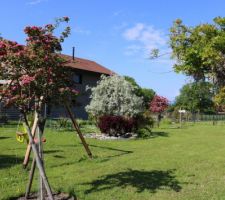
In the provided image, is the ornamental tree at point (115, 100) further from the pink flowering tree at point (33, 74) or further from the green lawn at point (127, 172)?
the pink flowering tree at point (33, 74)

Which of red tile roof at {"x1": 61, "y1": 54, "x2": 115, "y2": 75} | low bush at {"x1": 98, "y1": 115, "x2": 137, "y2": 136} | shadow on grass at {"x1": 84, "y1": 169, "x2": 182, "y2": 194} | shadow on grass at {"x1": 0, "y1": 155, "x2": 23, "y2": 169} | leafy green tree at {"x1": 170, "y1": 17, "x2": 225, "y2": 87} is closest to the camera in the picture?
leafy green tree at {"x1": 170, "y1": 17, "x2": 225, "y2": 87}

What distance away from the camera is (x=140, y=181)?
9.07 metres

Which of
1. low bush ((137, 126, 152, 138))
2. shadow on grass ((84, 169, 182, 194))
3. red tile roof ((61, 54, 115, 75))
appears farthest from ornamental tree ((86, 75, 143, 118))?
red tile roof ((61, 54, 115, 75))

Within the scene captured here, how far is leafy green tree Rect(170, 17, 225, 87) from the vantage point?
21.6 feet

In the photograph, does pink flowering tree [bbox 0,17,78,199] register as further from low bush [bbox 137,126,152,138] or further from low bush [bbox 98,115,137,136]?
low bush [bbox 137,126,152,138]

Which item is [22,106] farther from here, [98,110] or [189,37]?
[98,110]

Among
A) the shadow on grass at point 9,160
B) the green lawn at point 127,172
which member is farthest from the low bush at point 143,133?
the shadow on grass at point 9,160

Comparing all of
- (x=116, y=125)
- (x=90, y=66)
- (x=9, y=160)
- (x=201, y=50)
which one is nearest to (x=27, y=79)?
(x=201, y=50)

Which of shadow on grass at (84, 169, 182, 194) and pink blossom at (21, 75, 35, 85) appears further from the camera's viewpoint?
shadow on grass at (84, 169, 182, 194)

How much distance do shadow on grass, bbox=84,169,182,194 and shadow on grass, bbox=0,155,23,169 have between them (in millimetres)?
2836

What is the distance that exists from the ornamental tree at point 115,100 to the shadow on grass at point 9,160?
33.4 ft

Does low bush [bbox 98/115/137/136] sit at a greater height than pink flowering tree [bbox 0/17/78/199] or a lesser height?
lesser

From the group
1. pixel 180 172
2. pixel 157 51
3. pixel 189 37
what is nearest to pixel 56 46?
pixel 157 51

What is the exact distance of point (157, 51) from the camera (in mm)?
7426
